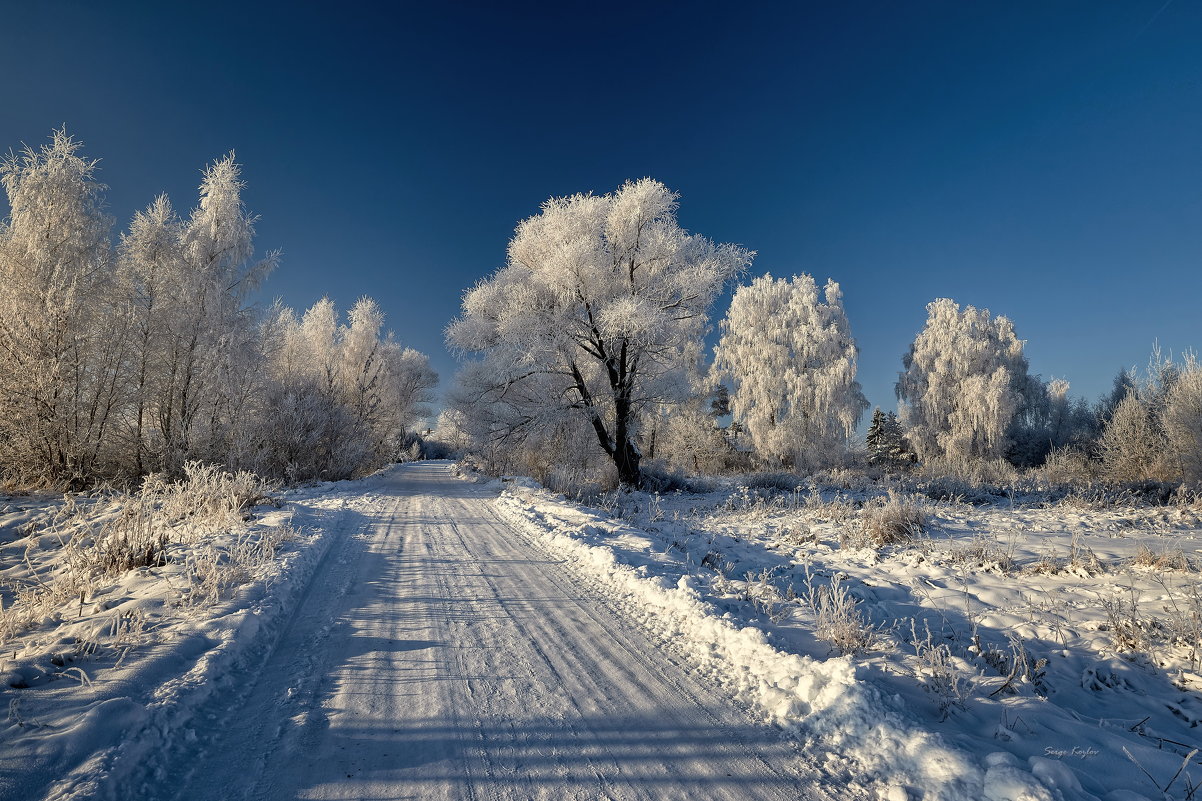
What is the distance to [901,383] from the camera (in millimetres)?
28766

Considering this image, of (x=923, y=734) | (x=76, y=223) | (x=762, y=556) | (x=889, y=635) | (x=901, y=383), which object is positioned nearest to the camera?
(x=923, y=734)

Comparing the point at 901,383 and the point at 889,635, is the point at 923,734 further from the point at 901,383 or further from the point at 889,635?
the point at 901,383

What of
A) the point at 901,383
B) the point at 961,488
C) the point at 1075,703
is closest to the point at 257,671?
the point at 1075,703

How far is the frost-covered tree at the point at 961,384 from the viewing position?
24391 millimetres

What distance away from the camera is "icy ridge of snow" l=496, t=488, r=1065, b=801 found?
201cm

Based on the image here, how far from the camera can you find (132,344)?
1130 cm

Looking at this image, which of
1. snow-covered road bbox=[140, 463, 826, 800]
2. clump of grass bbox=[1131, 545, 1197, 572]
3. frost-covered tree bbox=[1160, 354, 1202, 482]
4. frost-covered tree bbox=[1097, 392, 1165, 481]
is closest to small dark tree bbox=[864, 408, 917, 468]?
frost-covered tree bbox=[1097, 392, 1165, 481]

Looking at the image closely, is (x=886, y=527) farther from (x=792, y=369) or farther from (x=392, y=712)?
(x=792, y=369)

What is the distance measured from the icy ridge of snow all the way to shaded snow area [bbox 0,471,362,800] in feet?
9.69

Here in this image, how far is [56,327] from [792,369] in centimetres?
2476

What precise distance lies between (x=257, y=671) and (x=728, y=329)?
82.9ft

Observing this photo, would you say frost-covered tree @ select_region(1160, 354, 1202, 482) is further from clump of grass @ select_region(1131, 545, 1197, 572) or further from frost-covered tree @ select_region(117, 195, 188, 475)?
frost-covered tree @ select_region(117, 195, 188, 475)

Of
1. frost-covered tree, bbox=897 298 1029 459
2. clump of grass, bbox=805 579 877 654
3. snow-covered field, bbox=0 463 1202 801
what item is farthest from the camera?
frost-covered tree, bbox=897 298 1029 459

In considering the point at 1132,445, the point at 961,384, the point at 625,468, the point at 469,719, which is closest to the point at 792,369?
the point at 961,384
